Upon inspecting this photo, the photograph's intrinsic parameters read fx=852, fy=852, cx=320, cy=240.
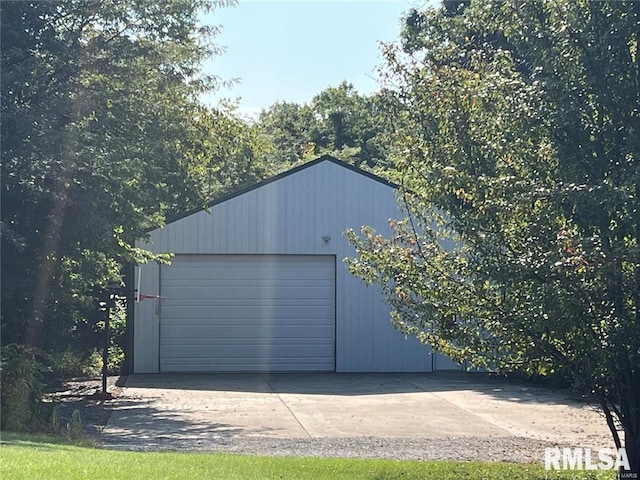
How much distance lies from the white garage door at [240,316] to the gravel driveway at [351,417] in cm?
58

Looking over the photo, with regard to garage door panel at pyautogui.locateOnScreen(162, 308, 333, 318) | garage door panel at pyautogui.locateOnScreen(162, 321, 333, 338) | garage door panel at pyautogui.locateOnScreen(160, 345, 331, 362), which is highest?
garage door panel at pyautogui.locateOnScreen(162, 308, 333, 318)

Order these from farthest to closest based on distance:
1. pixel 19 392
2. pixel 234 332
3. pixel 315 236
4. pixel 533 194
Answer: pixel 315 236 → pixel 234 332 → pixel 19 392 → pixel 533 194

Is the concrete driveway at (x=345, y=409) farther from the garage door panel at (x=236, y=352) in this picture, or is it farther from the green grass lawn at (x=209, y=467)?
the green grass lawn at (x=209, y=467)

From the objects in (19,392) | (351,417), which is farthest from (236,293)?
(19,392)

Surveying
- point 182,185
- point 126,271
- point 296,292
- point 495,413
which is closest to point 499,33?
point 495,413

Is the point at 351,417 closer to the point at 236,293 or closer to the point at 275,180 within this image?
the point at 236,293

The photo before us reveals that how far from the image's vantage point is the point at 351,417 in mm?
13555

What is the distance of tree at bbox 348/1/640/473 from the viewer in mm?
7148

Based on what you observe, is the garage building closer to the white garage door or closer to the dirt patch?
the white garage door

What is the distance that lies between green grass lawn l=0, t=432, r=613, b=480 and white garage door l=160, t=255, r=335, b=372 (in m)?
9.85

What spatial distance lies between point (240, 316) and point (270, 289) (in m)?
0.95

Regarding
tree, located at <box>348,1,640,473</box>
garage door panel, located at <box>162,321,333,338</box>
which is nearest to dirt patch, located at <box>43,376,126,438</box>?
garage door panel, located at <box>162,321,333,338</box>

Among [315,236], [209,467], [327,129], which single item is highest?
[327,129]

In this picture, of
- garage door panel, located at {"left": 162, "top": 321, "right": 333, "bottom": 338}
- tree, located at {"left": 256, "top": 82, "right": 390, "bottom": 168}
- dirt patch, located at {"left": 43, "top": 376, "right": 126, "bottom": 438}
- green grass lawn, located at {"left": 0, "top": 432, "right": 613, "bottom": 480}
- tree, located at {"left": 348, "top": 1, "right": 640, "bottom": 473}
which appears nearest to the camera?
tree, located at {"left": 348, "top": 1, "right": 640, "bottom": 473}
